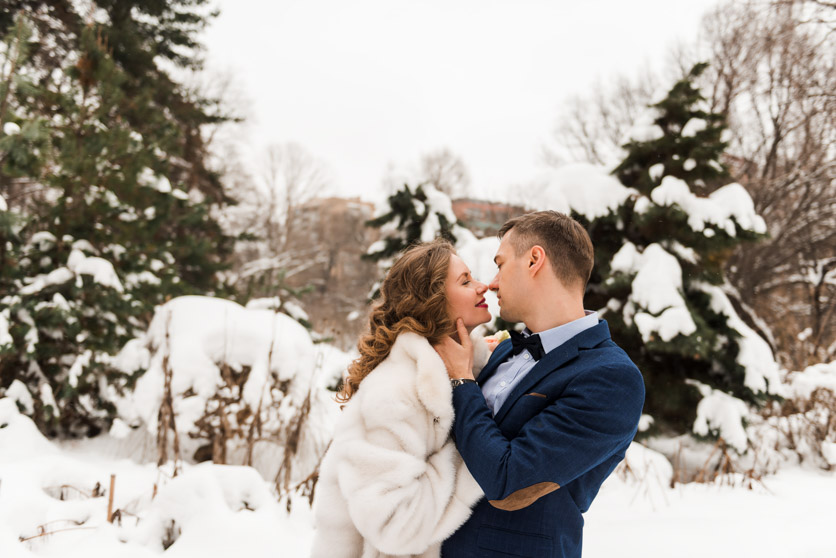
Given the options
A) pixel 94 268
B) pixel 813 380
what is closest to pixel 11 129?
pixel 94 268

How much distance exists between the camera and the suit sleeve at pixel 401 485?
1.53 meters

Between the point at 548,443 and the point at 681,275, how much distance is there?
5.46 meters

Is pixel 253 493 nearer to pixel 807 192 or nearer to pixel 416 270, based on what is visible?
pixel 416 270

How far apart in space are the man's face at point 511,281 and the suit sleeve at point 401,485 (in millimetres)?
518

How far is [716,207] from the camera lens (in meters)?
5.66

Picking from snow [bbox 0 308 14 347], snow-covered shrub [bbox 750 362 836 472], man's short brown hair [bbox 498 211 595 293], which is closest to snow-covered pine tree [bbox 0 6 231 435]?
snow [bbox 0 308 14 347]

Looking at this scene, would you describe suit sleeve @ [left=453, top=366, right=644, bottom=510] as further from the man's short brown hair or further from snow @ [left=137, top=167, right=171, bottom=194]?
snow @ [left=137, top=167, right=171, bottom=194]

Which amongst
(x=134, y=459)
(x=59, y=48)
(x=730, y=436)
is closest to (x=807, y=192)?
(x=730, y=436)

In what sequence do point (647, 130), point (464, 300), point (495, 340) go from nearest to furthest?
point (464, 300), point (495, 340), point (647, 130)

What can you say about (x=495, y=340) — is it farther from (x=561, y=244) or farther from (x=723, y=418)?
(x=723, y=418)

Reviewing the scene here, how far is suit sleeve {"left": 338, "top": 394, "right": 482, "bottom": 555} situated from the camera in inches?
60.1

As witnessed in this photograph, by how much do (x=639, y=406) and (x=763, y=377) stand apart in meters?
5.76

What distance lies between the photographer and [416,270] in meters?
2.01

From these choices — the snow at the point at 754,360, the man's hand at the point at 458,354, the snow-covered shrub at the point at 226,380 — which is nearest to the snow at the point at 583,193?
the snow at the point at 754,360
